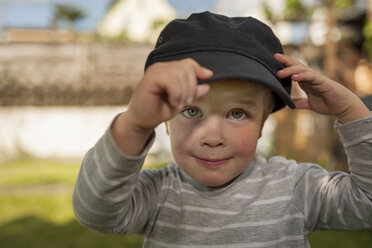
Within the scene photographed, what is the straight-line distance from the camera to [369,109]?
1206 millimetres

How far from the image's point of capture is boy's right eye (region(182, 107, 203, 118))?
108cm

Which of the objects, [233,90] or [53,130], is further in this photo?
[53,130]

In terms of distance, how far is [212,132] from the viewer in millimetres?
1062

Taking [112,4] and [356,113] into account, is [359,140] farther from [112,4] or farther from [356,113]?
[112,4]

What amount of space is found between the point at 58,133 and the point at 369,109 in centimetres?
845

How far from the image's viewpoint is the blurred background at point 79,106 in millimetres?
4176

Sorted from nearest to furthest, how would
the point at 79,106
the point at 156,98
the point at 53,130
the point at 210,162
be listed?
the point at 156,98 → the point at 210,162 → the point at 79,106 → the point at 53,130

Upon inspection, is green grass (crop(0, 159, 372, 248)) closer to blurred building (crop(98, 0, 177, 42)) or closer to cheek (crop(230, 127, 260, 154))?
cheek (crop(230, 127, 260, 154))

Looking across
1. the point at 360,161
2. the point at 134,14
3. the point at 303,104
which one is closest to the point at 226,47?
the point at 303,104

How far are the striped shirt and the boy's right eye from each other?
230 millimetres

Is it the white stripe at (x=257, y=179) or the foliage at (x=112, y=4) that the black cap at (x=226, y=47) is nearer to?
the white stripe at (x=257, y=179)

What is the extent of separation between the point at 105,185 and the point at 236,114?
407mm

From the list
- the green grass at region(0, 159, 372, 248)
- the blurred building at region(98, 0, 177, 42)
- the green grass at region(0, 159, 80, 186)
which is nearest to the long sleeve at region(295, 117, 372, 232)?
the green grass at region(0, 159, 372, 248)

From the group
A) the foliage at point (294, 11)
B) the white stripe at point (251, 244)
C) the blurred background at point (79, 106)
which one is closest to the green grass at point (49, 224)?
the blurred background at point (79, 106)
